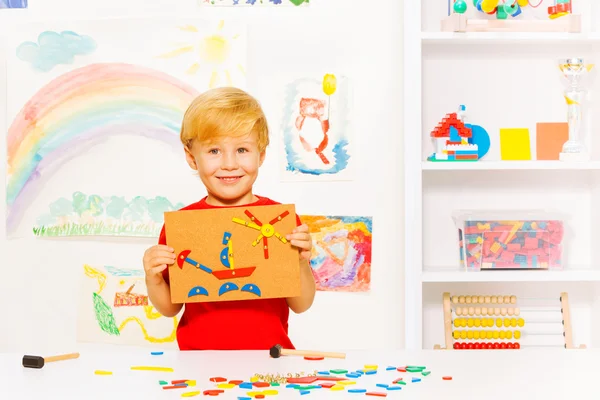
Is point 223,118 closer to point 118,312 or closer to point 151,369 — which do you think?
point 151,369

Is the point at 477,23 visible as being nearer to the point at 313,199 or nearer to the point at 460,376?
the point at 313,199

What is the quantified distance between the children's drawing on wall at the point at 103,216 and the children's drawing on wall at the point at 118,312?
0.46 feet

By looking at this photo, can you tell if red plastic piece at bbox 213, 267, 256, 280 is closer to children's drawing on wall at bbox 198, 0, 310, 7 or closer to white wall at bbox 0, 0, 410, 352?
white wall at bbox 0, 0, 410, 352

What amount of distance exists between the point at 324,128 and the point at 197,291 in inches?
50.4

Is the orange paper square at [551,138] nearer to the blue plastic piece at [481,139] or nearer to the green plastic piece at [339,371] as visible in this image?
the blue plastic piece at [481,139]

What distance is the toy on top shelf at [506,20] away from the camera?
8.55ft

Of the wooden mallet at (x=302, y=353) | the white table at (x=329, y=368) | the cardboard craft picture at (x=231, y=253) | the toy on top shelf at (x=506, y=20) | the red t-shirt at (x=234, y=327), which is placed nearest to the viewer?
the white table at (x=329, y=368)

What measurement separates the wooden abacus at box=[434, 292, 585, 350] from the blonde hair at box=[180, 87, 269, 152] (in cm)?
116

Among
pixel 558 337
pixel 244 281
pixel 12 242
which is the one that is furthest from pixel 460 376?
pixel 12 242

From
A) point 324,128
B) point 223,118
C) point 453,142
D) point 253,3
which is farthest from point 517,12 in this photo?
point 223,118

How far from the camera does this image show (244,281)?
1.60 metres

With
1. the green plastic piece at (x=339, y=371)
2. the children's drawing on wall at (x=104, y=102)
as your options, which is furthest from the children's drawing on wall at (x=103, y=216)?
the green plastic piece at (x=339, y=371)

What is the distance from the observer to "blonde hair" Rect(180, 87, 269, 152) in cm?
172

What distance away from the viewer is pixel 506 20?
8.63 ft
